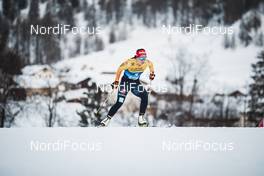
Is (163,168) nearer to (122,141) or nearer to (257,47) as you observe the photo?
(122,141)

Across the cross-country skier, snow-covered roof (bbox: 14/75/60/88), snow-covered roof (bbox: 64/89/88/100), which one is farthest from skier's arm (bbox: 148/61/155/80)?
snow-covered roof (bbox: 14/75/60/88)

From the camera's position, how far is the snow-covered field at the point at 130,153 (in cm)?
429

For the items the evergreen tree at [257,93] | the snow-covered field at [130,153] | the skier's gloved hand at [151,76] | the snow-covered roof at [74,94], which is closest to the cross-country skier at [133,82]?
the skier's gloved hand at [151,76]

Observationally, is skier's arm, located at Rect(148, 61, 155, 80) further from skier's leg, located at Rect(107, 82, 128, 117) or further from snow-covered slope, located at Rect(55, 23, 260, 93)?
skier's leg, located at Rect(107, 82, 128, 117)

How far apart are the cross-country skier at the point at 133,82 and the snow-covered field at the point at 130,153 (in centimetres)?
18

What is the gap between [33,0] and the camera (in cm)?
455

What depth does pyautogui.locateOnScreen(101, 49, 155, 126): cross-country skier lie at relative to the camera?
4547mm

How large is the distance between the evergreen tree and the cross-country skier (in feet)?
3.41

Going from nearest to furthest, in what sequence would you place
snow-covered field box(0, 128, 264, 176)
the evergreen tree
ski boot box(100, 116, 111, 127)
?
1. snow-covered field box(0, 128, 264, 176)
2. ski boot box(100, 116, 111, 127)
3. the evergreen tree

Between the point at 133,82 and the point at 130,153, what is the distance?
705mm

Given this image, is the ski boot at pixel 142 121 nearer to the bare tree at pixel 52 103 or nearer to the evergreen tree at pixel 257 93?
the bare tree at pixel 52 103

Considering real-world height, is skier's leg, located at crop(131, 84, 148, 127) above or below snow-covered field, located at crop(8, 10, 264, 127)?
below

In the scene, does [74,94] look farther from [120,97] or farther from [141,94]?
[141,94]

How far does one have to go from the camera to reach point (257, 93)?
15.4 ft
